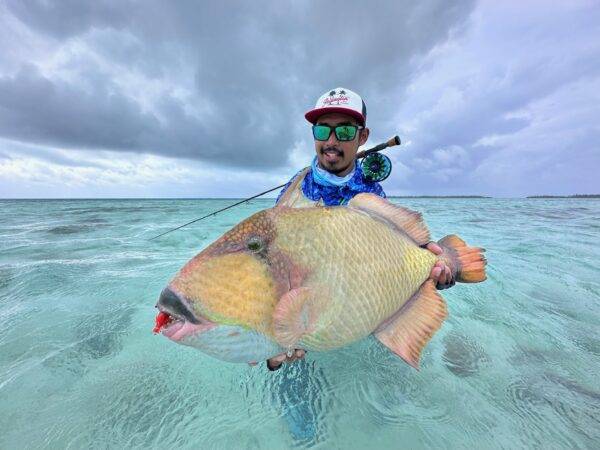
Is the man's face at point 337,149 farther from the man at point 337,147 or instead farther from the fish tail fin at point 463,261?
the fish tail fin at point 463,261

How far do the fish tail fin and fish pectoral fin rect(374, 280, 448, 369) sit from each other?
10.6 inches

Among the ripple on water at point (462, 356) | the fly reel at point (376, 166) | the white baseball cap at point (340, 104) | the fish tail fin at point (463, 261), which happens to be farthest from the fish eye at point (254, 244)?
the ripple on water at point (462, 356)

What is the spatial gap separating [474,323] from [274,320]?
140 inches

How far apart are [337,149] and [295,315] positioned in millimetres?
1948

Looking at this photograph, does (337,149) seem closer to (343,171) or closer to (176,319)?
(343,171)

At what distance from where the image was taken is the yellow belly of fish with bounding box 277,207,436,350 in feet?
4.03

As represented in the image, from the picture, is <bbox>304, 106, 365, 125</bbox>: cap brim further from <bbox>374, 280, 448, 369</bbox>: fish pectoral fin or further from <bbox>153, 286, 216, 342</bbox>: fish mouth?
<bbox>153, 286, 216, 342</bbox>: fish mouth

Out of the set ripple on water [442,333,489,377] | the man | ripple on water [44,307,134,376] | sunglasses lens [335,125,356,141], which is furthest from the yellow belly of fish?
ripple on water [44,307,134,376]

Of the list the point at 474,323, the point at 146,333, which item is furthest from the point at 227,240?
the point at 474,323

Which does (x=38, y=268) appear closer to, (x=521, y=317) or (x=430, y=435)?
(x=430, y=435)

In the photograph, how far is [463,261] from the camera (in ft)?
6.09

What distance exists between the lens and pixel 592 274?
223 inches

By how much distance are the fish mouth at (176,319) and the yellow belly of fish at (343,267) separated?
40 cm

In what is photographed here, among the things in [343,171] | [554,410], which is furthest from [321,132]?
[554,410]
